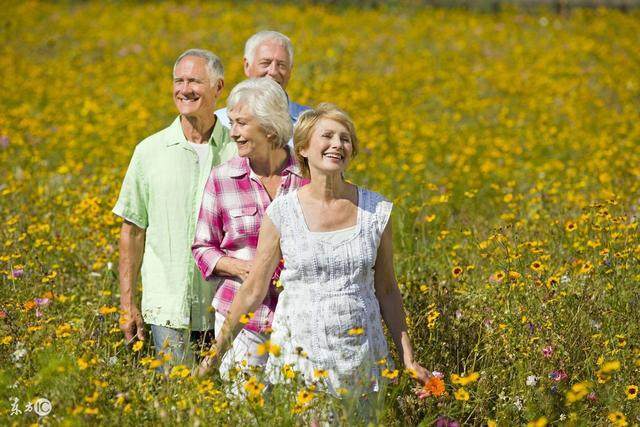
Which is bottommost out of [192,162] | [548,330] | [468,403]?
[468,403]

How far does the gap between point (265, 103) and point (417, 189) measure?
11.6 ft

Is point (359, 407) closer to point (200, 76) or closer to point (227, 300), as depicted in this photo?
point (227, 300)

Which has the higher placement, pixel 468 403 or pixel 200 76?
pixel 200 76

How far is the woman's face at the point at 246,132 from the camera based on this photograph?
3.19 metres

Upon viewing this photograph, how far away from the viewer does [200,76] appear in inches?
145

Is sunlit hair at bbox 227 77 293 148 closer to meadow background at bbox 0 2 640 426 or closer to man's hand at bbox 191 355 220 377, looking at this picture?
man's hand at bbox 191 355 220 377

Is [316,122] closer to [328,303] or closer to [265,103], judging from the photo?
[265,103]

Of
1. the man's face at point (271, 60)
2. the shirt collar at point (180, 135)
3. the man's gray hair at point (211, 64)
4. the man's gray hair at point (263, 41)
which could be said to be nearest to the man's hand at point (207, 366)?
the shirt collar at point (180, 135)

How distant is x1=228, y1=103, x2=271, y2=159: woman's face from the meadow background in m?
0.86

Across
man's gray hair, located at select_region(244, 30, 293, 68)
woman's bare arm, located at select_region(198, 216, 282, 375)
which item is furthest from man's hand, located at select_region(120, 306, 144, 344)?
man's gray hair, located at select_region(244, 30, 293, 68)

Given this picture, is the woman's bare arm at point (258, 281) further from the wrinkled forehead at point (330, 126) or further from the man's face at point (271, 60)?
the man's face at point (271, 60)

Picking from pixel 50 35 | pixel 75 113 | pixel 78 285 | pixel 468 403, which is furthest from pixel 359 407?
pixel 50 35

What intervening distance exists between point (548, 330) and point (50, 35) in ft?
40.5

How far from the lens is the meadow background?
3232mm
